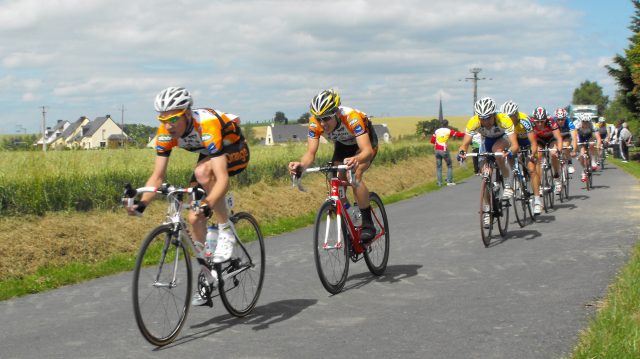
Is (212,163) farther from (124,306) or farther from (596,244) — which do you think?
(596,244)

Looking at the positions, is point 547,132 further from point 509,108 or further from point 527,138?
point 509,108

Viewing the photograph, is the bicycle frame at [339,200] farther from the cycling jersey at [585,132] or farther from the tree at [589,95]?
the tree at [589,95]

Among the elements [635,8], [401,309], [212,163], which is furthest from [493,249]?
[635,8]

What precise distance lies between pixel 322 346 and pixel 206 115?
7.11 ft

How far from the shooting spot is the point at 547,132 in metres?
15.9

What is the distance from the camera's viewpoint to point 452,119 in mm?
155375

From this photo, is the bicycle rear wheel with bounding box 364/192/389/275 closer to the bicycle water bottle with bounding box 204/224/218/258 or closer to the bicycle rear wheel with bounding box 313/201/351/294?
the bicycle rear wheel with bounding box 313/201/351/294

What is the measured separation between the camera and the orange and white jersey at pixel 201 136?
243 inches

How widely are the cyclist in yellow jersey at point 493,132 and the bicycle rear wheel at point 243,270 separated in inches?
197

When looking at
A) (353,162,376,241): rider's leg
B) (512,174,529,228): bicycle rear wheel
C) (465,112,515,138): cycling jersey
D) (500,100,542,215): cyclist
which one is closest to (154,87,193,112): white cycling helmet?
(353,162,376,241): rider's leg

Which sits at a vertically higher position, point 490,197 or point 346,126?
point 346,126

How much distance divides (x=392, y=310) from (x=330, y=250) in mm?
1042

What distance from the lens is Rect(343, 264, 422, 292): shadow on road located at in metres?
8.31

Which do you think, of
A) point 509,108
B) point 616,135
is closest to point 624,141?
point 616,135
